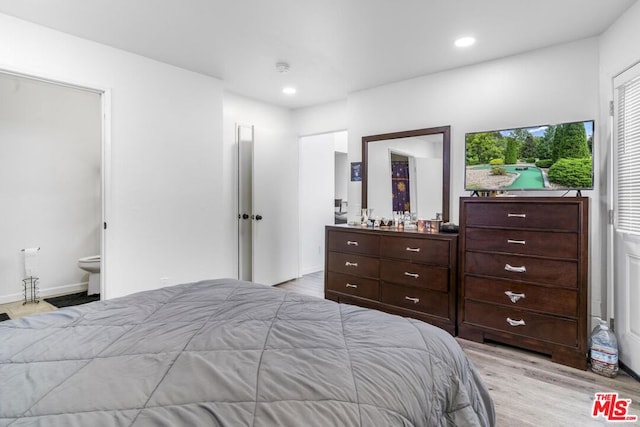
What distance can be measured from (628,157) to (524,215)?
76 cm

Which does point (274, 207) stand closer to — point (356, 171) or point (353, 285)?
point (356, 171)

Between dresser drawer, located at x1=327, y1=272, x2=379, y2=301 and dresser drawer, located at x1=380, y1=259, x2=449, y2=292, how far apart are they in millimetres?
170

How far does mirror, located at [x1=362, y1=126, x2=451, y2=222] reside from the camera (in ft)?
11.2

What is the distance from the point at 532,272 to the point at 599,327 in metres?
0.57

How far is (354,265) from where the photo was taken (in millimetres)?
3541

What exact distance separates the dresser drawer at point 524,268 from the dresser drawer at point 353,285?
0.95 m

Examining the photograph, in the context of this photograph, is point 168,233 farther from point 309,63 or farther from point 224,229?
point 309,63

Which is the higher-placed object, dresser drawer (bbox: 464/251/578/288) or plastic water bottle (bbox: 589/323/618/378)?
dresser drawer (bbox: 464/251/578/288)

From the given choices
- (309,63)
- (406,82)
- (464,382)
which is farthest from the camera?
(406,82)

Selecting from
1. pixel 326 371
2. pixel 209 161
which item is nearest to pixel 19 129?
pixel 209 161

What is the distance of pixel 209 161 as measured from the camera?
3701 millimetres

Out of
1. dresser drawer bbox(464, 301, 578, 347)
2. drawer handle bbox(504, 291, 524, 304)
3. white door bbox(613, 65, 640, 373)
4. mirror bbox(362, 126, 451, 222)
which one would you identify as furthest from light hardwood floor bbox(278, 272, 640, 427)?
mirror bbox(362, 126, 451, 222)

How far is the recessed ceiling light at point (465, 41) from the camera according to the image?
2.71m

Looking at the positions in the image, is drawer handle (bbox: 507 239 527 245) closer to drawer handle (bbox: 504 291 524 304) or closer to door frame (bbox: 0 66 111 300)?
drawer handle (bbox: 504 291 524 304)
